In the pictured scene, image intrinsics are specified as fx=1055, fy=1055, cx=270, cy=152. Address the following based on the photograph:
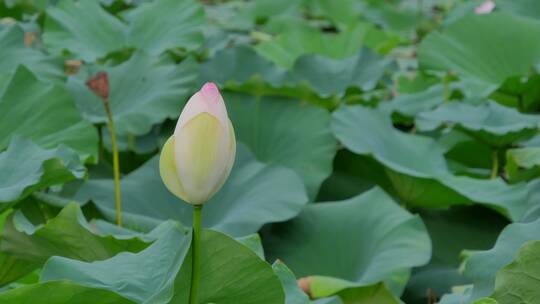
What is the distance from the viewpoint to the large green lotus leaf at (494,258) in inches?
40.4

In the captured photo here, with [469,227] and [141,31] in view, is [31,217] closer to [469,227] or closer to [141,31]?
[469,227]

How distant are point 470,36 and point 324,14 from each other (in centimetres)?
194

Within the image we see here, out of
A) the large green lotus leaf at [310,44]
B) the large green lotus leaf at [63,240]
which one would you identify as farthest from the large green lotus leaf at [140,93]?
the large green lotus leaf at [310,44]

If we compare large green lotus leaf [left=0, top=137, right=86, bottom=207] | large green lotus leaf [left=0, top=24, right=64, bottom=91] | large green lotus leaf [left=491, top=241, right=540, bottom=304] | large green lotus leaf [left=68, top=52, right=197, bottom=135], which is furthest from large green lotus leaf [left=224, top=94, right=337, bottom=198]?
large green lotus leaf [left=491, top=241, right=540, bottom=304]

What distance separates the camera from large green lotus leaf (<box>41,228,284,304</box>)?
2.84 feet

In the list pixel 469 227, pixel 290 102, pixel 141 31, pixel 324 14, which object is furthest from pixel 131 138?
pixel 324 14

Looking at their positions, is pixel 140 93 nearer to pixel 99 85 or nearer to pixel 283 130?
pixel 283 130

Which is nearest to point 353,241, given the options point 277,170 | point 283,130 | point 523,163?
point 277,170

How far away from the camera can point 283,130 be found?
1861mm

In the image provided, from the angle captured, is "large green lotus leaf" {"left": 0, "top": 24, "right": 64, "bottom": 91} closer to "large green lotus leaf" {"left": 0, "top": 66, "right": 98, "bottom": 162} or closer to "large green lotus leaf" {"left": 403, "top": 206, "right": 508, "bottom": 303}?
"large green lotus leaf" {"left": 0, "top": 66, "right": 98, "bottom": 162}

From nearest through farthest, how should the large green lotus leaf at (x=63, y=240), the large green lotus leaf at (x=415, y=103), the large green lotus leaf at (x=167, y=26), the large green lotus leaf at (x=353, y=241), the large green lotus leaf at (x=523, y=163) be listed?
1. the large green lotus leaf at (x=63, y=240)
2. the large green lotus leaf at (x=353, y=241)
3. the large green lotus leaf at (x=523, y=163)
4. the large green lotus leaf at (x=415, y=103)
5. the large green lotus leaf at (x=167, y=26)

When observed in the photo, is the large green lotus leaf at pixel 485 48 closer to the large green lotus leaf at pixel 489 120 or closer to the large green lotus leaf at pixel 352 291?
the large green lotus leaf at pixel 489 120

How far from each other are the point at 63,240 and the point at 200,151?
1.16 feet

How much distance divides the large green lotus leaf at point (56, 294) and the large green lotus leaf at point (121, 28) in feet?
4.68
